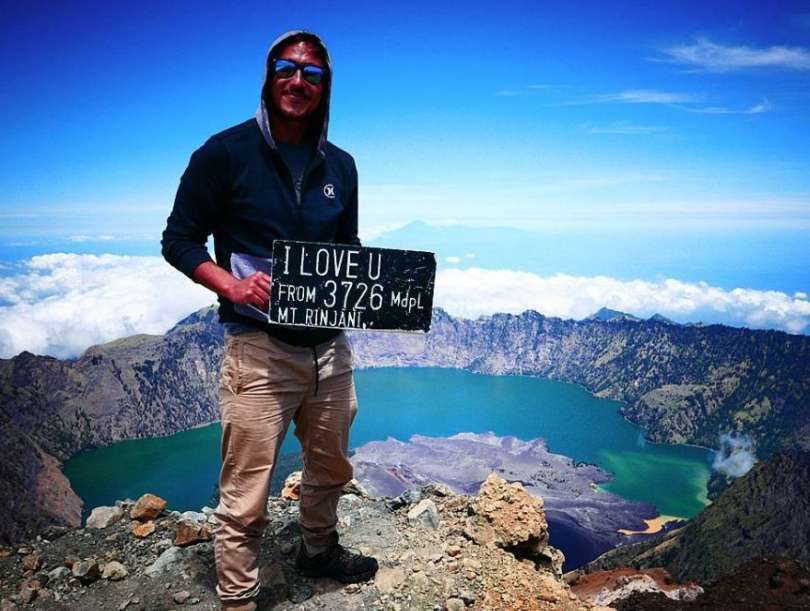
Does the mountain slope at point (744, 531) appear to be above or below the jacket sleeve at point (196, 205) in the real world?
below

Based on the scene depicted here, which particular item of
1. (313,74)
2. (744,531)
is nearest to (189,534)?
(313,74)

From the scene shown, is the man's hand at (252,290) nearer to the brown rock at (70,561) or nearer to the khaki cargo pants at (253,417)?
the khaki cargo pants at (253,417)

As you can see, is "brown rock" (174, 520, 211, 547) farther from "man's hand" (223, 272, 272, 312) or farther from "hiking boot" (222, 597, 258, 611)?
"man's hand" (223, 272, 272, 312)

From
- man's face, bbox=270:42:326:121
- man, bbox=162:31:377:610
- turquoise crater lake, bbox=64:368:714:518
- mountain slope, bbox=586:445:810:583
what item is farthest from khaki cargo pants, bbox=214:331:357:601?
turquoise crater lake, bbox=64:368:714:518

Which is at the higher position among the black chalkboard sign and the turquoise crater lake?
the black chalkboard sign

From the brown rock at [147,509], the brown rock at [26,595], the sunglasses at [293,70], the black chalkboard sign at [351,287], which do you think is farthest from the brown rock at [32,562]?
the sunglasses at [293,70]

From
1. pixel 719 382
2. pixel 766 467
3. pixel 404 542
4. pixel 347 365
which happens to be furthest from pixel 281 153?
pixel 719 382

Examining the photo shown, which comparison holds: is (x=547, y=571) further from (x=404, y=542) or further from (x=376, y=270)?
(x=376, y=270)

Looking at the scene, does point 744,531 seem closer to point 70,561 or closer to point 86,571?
point 70,561
